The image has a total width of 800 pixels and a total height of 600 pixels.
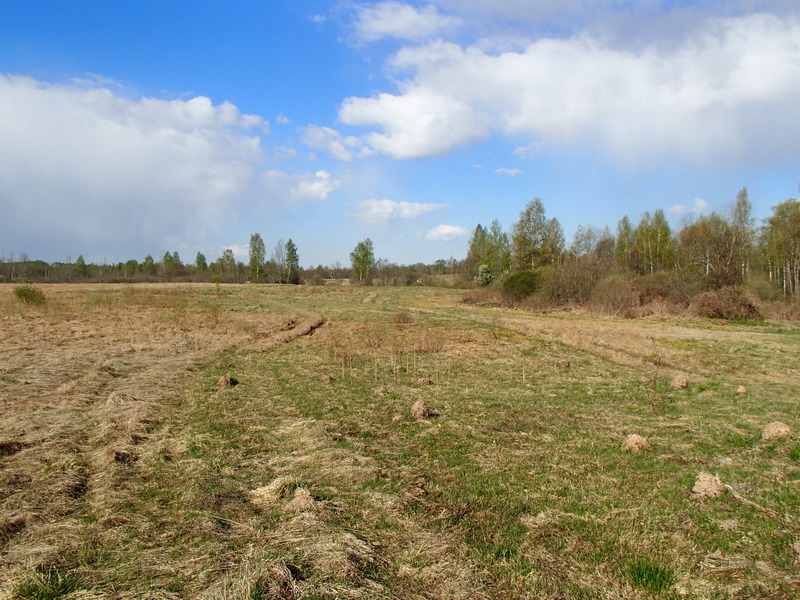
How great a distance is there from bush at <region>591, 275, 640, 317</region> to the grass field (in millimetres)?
18393

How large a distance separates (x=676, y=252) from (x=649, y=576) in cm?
5159

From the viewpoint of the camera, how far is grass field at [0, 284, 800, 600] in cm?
359

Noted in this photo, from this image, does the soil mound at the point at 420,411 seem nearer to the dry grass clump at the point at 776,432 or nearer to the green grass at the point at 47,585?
the dry grass clump at the point at 776,432

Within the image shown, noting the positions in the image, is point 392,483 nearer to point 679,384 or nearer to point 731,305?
point 679,384

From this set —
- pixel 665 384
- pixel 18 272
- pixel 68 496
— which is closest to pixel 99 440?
pixel 68 496

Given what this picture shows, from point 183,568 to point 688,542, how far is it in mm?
4175

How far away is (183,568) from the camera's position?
12.0ft

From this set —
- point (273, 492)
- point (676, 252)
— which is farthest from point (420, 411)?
point (676, 252)

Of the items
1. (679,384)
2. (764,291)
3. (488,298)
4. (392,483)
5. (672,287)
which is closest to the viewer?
(392,483)

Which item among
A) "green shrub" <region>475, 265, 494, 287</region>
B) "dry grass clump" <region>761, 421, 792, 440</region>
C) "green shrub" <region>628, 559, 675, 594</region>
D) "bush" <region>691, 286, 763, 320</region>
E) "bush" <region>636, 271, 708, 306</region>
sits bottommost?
"green shrub" <region>628, 559, 675, 594</region>

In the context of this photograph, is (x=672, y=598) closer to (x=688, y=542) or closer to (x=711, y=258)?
(x=688, y=542)

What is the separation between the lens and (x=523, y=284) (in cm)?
3694

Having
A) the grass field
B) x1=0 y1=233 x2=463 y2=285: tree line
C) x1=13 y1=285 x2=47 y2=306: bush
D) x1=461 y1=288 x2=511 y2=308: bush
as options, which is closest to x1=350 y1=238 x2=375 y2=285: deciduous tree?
x1=0 y1=233 x2=463 y2=285: tree line

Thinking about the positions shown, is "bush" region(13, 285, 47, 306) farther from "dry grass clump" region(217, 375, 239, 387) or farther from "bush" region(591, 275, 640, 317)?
"bush" region(591, 275, 640, 317)
